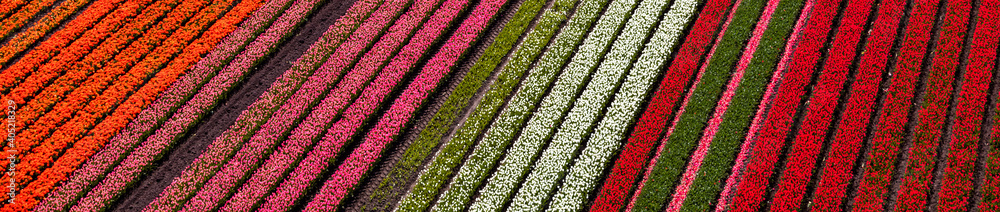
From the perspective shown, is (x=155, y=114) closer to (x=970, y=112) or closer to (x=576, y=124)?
(x=576, y=124)

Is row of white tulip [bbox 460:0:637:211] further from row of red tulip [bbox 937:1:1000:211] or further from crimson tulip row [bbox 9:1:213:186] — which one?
crimson tulip row [bbox 9:1:213:186]

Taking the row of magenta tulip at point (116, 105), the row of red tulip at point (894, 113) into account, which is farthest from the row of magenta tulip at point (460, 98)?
the row of red tulip at point (894, 113)

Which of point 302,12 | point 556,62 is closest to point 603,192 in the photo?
point 556,62

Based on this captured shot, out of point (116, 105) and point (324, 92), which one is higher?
point (324, 92)

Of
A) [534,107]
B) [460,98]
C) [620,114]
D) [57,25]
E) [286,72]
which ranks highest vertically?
[620,114]

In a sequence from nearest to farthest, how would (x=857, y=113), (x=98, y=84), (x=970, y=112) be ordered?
(x=970, y=112)
(x=857, y=113)
(x=98, y=84)

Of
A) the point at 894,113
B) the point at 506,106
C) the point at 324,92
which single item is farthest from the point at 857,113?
the point at 324,92

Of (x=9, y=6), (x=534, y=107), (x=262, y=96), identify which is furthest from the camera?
(x=9, y=6)

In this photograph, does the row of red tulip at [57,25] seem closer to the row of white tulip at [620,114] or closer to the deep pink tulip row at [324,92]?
the deep pink tulip row at [324,92]
